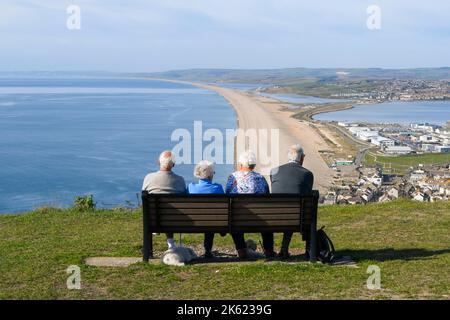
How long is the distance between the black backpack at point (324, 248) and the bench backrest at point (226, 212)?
334 millimetres

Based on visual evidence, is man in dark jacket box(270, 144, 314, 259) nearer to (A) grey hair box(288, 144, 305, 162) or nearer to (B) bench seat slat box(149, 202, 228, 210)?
(A) grey hair box(288, 144, 305, 162)

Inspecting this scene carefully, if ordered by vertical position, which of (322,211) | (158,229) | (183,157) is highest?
(158,229)

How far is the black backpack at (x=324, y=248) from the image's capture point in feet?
19.9

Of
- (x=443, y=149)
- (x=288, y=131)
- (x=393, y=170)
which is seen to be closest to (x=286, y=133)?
(x=288, y=131)

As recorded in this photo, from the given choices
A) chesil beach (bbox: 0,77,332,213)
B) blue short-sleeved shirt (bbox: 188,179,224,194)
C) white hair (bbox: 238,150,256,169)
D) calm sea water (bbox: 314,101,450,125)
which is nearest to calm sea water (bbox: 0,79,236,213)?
chesil beach (bbox: 0,77,332,213)

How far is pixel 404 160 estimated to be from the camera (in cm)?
4209

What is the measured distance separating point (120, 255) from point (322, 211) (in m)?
4.60

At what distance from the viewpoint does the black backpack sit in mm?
6077

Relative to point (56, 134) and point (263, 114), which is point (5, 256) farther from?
point (263, 114)

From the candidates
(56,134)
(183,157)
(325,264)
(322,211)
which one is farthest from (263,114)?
(325,264)

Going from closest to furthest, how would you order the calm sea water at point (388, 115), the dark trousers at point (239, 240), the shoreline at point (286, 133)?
1. the dark trousers at point (239, 240)
2. the shoreline at point (286, 133)
3. the calm sea water at point (388, 115)

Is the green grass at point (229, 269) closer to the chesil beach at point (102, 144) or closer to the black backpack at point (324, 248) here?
the black backpack at point (324, 248)

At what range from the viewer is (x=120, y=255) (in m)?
6.74

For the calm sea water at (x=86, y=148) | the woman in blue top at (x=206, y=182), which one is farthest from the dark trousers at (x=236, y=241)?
the calm sea water at (x=86, y=148)
